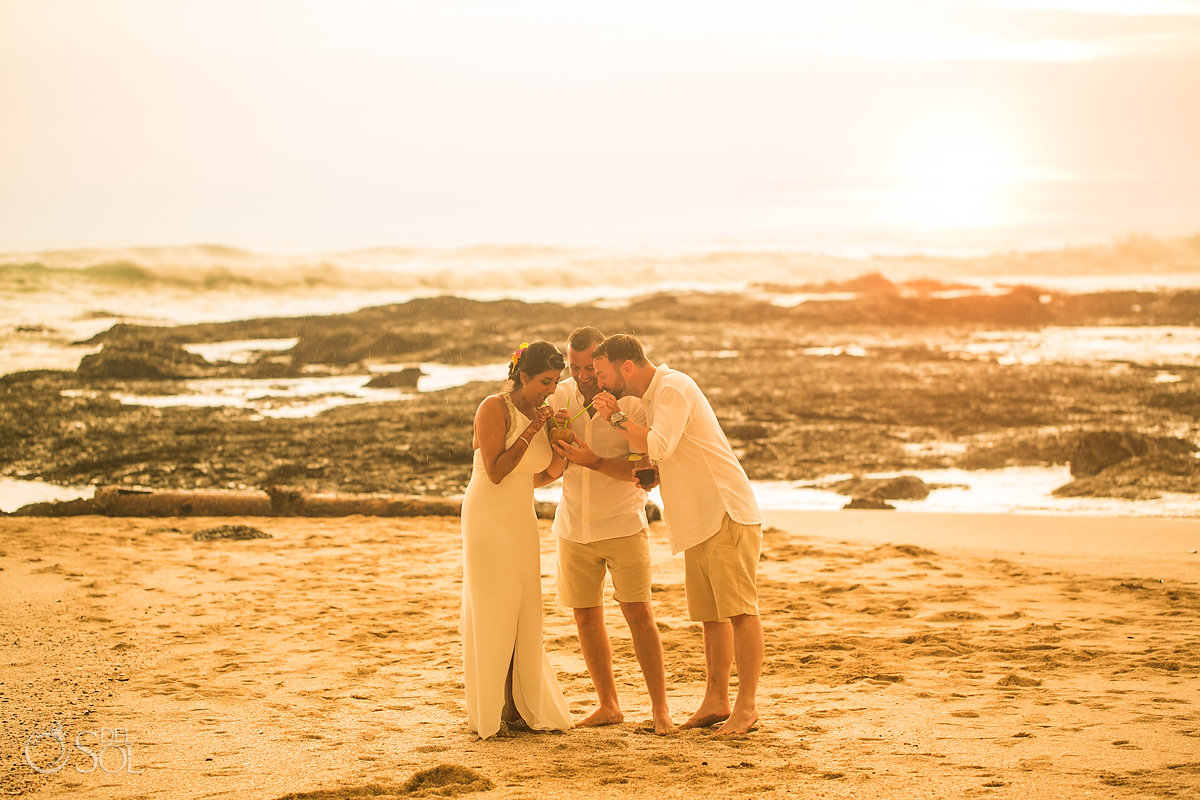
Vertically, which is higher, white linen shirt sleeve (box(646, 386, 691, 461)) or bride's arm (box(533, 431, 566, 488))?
white linen shirt sleeve (box(646, 386, 691, 461))

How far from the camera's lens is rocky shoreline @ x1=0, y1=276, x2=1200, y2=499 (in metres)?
17.5

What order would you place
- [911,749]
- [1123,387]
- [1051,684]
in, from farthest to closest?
[1123,387], [1051,684], [911,749]

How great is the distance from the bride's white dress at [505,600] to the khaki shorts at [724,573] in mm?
683

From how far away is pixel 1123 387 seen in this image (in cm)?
2778

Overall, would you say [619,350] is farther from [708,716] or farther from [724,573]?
[708,716]

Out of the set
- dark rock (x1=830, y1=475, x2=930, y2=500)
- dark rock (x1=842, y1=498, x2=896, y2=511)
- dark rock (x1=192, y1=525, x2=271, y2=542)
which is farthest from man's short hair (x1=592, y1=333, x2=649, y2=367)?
dark rock (x1=830, y1=475, x2=930, y2=500)

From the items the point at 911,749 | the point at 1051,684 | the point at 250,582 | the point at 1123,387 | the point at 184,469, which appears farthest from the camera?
the point at 1123,387

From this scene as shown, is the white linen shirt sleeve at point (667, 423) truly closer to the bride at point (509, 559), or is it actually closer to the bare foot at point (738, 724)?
the bride at point (509, 559)

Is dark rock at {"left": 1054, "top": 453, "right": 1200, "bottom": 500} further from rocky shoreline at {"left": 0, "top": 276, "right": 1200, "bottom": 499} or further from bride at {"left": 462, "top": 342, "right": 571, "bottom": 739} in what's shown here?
bride at {"left": 462, "top": 342, "right": 571, "bottom": 739}

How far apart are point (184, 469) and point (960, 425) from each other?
1479 cm

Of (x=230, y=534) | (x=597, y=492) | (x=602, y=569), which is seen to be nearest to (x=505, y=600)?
(x=602, y=569)

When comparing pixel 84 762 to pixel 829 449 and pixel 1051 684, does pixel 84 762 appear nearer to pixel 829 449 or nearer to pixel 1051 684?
pixel 1051 684

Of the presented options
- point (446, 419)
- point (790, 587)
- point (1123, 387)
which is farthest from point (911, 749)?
point (1123, 387)

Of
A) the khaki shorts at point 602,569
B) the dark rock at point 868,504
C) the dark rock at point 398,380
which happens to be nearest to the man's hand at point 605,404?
the khaki shorts at point 602,569
